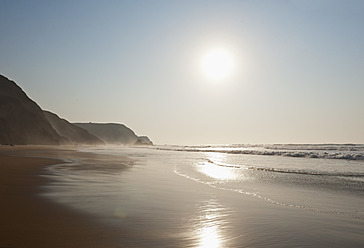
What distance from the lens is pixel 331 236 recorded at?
5.89 m

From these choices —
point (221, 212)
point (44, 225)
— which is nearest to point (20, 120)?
point (44, 225)

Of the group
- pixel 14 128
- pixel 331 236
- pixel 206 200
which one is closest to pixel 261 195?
pixel 206 200

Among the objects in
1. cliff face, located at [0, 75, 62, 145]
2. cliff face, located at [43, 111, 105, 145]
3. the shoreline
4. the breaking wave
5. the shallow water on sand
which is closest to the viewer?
the shoreline

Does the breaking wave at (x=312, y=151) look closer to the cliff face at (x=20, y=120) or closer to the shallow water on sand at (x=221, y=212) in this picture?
the shallow water on sand at (x=221, y=212)

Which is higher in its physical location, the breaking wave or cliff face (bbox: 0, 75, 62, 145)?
cliff face (bbox: 0, 75, 62, 145)

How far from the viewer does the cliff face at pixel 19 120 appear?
71.1 meters

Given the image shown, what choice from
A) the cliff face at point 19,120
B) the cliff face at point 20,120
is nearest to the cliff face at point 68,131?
the cliff face at point 20,120

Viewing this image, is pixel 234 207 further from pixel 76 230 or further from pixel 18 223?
pixel 18 223

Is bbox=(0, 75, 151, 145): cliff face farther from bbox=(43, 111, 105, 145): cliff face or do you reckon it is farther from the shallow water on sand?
the shallow water on sand

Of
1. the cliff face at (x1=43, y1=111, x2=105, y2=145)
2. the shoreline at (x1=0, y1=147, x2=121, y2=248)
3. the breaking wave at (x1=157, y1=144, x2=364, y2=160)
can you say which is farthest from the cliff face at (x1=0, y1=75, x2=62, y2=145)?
the shoreline at (x1=0, y1=147, x2=121, y2=248)

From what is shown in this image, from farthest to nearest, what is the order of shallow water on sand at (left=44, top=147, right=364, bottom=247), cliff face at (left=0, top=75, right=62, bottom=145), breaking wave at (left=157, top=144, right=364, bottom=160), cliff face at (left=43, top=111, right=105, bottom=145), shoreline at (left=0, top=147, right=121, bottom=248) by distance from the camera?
1. cliff face at (left=43, top=111, right=105, bottom=145)
2. cliff face at (left=0, top=75, right=62, bottom=145)
3. breaking wave at (left=157, top=144, right=364, bottom=160)
4. shallow water on sand at (left=44, top=147, right=364, bottom=247)
5. shoreline at (left=0, top=147, right=121, bottom=248)

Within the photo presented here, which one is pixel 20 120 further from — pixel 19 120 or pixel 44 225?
pixel 44 225

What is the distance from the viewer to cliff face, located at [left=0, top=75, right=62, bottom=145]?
71.1 meters

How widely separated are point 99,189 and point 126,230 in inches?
207
